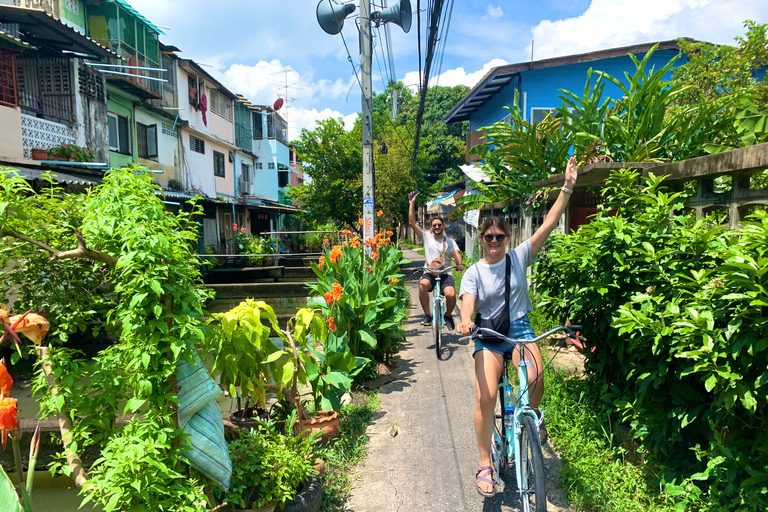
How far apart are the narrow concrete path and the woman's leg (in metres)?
0.46

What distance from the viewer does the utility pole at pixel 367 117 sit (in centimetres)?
1030

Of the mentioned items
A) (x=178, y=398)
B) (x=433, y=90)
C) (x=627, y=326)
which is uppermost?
(x=433, y=90)

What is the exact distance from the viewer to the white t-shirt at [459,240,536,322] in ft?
12.0

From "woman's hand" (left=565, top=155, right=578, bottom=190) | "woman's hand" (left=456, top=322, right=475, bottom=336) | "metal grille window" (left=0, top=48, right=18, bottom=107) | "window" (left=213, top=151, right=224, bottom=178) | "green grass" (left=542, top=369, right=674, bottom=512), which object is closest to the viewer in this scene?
"green grass" (left=542, top=369, right=674, bottom=512)

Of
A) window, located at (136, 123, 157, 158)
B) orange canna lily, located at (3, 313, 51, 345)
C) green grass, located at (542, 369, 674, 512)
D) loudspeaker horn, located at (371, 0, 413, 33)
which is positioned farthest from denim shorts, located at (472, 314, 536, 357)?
window, located at (136, 123, 157, 158)

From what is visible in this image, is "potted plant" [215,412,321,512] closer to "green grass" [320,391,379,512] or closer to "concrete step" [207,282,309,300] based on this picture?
"green grass" [320,391,379,512]

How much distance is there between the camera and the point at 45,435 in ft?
15.4

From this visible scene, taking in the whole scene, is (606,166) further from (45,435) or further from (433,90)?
(433,90)

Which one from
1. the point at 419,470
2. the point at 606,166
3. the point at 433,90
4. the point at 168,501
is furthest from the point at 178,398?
the point at 433,90

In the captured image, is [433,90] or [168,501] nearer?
[168,501]

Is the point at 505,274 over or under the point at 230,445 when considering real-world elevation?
over

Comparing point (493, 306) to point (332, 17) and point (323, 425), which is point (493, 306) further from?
point (332, 17)

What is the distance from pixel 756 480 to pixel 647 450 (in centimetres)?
90

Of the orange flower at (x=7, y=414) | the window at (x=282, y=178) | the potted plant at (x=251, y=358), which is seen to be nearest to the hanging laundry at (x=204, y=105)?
the window at (x=282, y=178)
